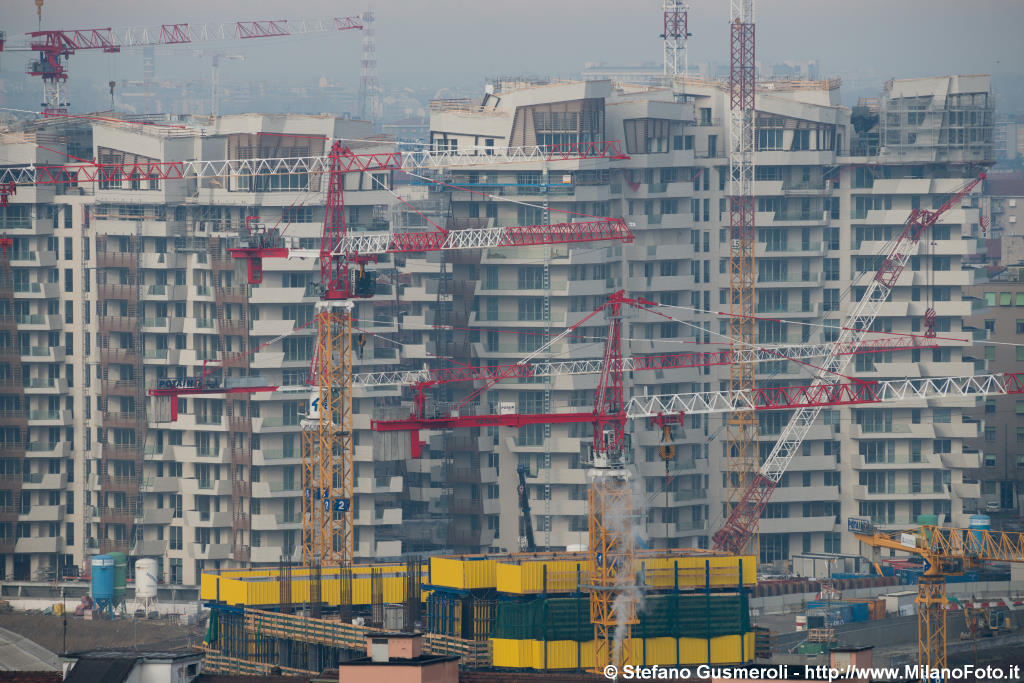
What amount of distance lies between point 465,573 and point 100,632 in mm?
45084

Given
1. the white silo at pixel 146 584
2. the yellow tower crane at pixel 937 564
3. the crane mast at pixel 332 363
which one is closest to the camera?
the yellow tower crane at pixel 937 564

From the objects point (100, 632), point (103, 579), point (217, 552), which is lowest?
point (100, 632)

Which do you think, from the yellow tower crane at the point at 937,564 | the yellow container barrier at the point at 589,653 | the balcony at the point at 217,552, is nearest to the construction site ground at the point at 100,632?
the balcony at the point at 217,552

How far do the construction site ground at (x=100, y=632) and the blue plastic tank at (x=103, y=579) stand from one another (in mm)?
4261

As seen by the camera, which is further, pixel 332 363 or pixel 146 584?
pixel 146 584

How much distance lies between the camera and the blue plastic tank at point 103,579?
191000 mm

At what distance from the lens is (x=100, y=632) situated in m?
180

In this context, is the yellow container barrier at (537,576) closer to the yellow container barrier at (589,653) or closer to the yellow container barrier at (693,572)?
the yellow container barrier at (589,653)

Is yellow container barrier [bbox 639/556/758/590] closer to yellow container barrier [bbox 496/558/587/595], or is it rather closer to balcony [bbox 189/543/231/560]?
yellow container barrier [bbox 496/558/587/595]

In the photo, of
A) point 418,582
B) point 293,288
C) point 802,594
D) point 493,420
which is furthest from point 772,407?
point 418,582

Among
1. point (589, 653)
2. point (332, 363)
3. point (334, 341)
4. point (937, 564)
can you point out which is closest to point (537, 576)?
point (589, 653)

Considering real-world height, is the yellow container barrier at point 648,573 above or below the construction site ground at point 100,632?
above

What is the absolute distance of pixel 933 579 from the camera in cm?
15212

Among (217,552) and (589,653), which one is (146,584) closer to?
(217,552)
